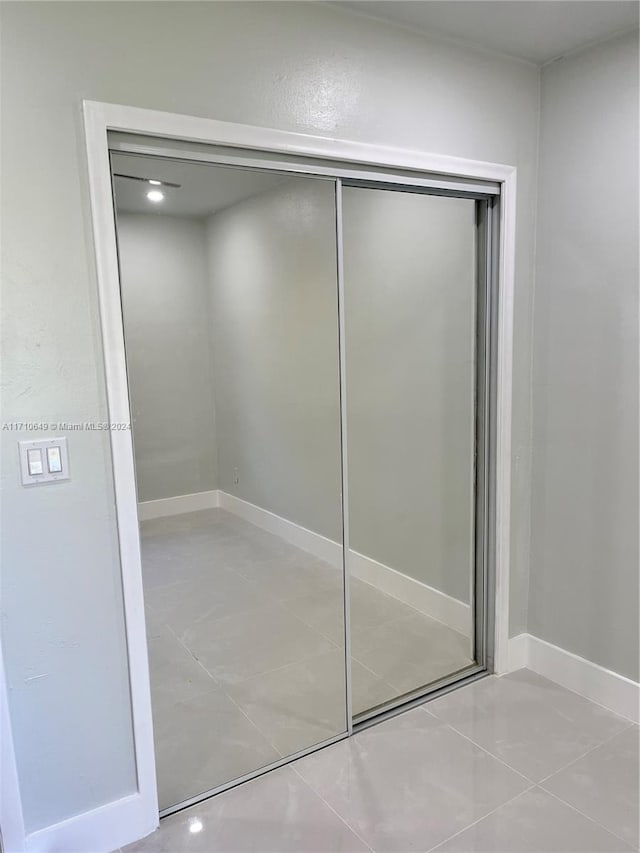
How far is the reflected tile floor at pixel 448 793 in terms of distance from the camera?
1.90 m

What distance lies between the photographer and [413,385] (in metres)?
3.01

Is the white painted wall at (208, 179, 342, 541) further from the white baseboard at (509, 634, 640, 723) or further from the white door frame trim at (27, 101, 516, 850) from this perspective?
the white baseboard at (509, 634, 640, 723)

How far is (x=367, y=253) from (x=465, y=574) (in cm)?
160

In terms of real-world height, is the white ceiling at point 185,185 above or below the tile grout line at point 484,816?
above

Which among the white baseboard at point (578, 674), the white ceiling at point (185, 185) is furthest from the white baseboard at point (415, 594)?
the white ceiling at point (185, 185)

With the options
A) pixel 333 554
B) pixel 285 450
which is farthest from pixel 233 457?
pixel 333 554

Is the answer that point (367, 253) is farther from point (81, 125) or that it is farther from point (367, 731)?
point (367, 731)

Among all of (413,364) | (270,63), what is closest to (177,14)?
(270,63)

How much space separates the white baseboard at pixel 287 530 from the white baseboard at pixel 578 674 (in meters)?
0.99

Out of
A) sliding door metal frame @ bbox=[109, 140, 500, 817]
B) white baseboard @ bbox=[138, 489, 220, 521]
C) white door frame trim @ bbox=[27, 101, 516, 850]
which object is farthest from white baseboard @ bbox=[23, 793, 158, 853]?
white baseboard @ bbox=[138, 489, 220, 521]

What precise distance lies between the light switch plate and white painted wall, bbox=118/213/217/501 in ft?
0.99

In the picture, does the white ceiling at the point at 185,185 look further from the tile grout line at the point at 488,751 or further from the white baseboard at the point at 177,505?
the tile grout line at the point at 488,751

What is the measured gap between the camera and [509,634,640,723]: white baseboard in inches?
97.1

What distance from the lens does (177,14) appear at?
5.67 ft
